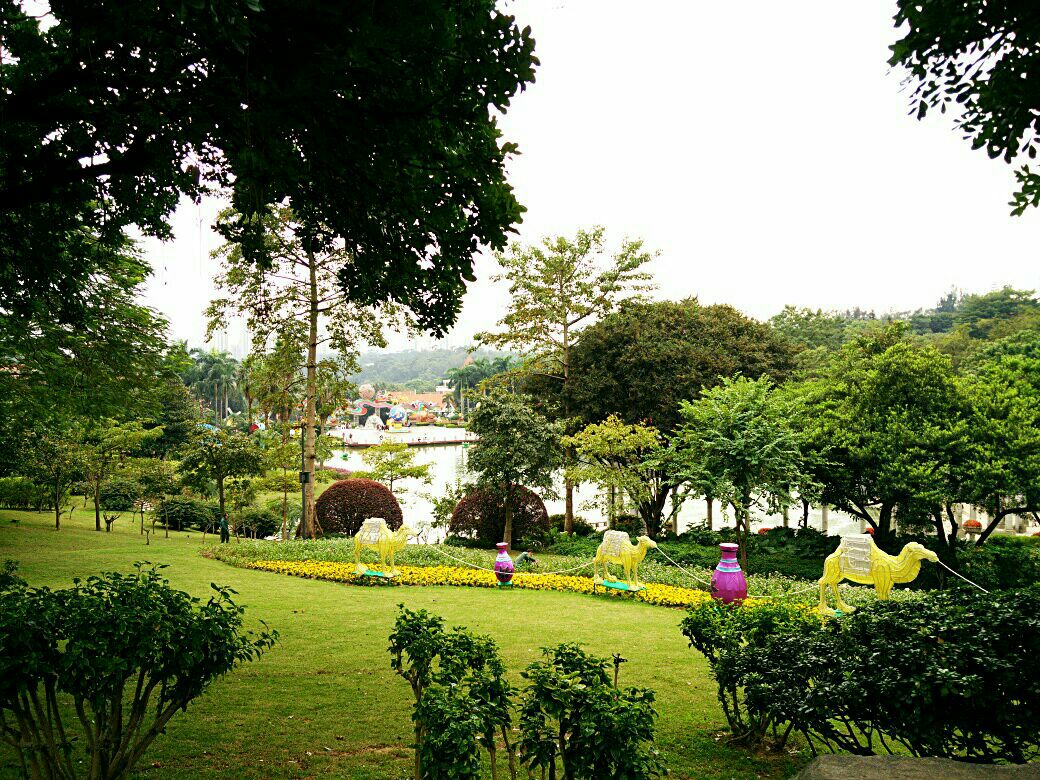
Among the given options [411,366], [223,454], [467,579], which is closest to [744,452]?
[467,579]

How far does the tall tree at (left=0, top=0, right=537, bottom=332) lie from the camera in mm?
2812

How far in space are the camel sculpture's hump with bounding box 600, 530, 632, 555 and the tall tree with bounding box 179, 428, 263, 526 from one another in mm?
10060

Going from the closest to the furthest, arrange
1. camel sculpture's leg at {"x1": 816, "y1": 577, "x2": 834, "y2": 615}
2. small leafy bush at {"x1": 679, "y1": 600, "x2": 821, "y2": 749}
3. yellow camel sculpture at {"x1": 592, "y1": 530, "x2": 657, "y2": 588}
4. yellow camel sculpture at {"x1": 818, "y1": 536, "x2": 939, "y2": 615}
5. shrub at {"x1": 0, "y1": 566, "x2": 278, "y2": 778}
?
shrub at {"x1": 0, "y1": 566, "x2": 278, "y2": 778} < small leafy bush at {"x1": 679, "y1": 600, "x2": 821, "y2": 749} < yellow camel sculpture at {"x1": 818, "y1": 536, "x2": 939, "y2": 615} < camel sculpture's leg at {"x1": 816, "y1": 577, "x2": 834, "y2": 615} < yellow camel sculpture at {"x1": 592, "y1": 530, "x2": 657, "y2": 588}

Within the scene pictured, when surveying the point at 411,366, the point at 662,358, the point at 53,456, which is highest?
the point at 411,366

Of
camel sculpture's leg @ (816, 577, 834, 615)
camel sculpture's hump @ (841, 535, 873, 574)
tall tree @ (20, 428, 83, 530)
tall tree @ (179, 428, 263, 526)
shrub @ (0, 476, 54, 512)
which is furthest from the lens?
shrub @ (0, 476, 54, 512)

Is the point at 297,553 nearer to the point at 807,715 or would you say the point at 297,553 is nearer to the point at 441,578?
the point at 441,578

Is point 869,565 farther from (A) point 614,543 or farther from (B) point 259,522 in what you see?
(B) point 259,522

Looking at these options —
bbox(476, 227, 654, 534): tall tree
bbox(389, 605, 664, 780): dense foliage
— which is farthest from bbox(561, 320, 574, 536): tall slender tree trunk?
bbox(389, 605, 664, 780): dense foliage

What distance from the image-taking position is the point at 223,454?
52.4 ft

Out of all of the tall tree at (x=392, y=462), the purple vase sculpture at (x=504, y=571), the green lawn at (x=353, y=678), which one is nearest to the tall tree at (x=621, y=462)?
the purple vase sculpture at (x=504, y=571)

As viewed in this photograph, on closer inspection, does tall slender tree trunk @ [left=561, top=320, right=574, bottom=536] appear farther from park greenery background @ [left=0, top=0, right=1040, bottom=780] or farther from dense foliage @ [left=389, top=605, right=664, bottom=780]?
dense foliage @ [left=389, top=605, right=664, bottom=780]

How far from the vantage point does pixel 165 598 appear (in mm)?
3576

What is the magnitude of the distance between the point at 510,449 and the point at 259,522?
33.1ft

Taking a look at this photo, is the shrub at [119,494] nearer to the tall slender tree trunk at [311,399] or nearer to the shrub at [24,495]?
the shrub at [24,495]
